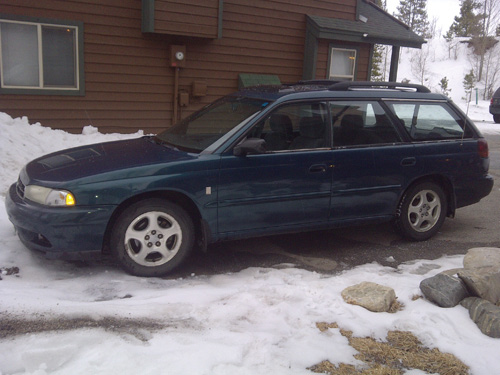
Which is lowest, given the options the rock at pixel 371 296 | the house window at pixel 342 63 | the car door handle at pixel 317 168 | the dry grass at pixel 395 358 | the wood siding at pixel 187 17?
the dry grass at pixel 395 358

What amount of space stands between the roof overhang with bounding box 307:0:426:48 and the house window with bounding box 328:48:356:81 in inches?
23.6

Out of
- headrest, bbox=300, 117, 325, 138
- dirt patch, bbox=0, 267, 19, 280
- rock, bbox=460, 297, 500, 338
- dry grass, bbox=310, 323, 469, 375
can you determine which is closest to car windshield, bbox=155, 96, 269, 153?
headrest, bbox=300, 117, 325, 138

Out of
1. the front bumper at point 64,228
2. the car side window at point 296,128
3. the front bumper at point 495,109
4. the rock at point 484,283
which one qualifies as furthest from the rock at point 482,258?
the front bumper at point 495,109

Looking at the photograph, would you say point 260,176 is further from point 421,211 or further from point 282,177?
point 421,211

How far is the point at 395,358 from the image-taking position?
3.28 meters

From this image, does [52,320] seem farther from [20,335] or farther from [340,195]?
[340,195]

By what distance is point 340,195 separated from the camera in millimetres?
5211

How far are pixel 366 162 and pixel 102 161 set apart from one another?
8.44ft

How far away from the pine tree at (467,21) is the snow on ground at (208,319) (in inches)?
2243

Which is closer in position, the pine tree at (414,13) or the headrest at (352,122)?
the headrest at (352,122)

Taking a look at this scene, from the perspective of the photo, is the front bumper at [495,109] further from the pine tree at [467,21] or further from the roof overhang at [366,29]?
the pine tree at [467,21]

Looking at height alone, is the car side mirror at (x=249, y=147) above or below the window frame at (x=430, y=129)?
below

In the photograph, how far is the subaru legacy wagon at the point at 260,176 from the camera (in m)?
4.30

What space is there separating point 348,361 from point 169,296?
147cm
